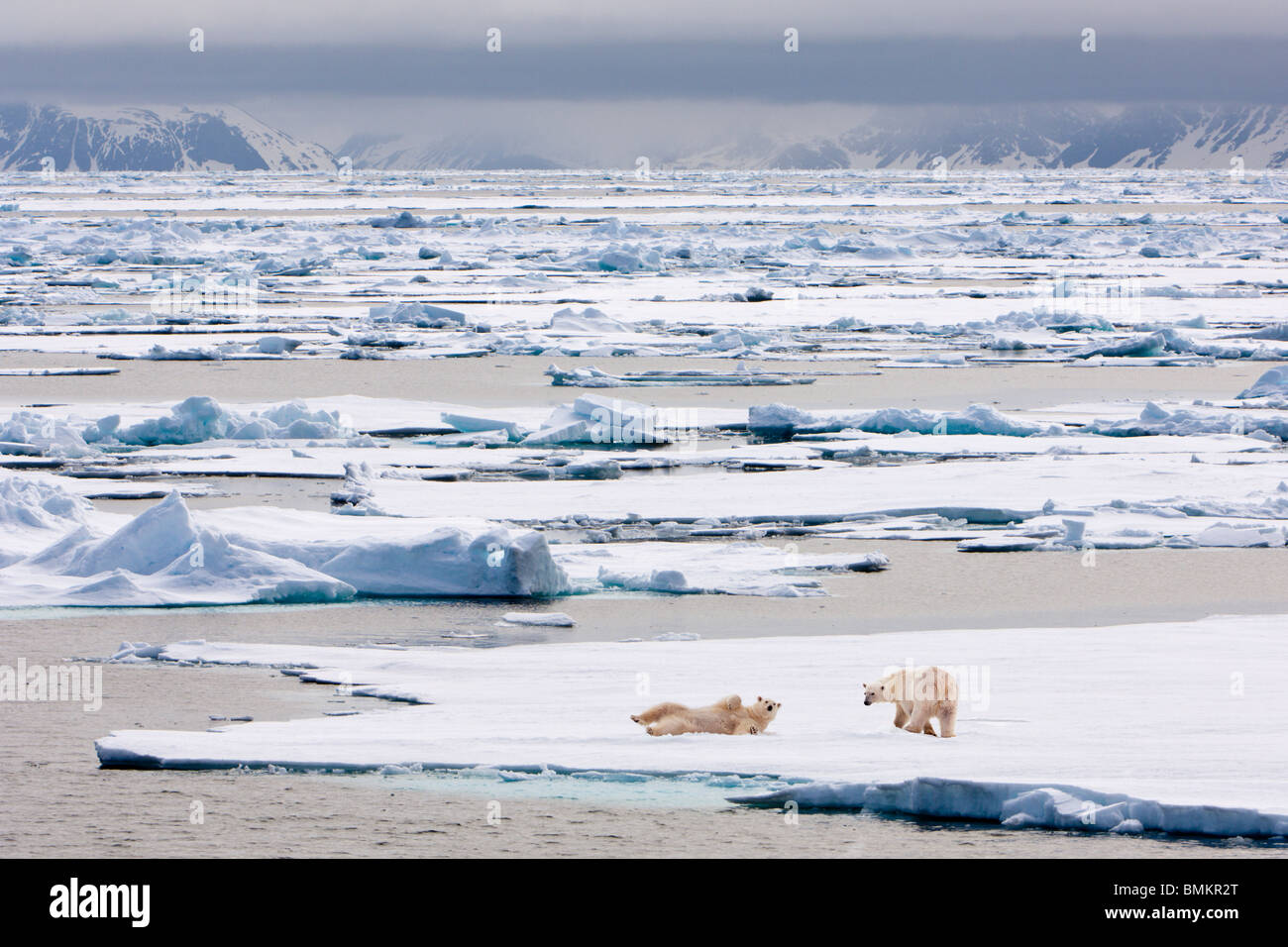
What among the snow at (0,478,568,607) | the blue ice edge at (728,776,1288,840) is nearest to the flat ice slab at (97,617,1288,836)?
the blue ice edge at (728,776,1288,840)

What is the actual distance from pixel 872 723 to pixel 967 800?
2.72ft

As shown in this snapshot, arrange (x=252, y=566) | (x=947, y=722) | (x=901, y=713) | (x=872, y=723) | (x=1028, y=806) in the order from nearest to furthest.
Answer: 1. (x=1028, y=806)
2. (x=947, y=722)
3. (x=901, y=713)
4. (x=872, y=723)
5. (x=252, y=566)

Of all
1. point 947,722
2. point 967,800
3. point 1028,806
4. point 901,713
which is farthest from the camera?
point 901,713

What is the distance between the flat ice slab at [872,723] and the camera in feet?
16.1

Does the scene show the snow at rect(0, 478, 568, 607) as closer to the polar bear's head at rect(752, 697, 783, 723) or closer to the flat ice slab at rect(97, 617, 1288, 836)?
the flat ice slab at rect(97, 617, 1288, 836)

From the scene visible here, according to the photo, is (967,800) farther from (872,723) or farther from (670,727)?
(670,727)

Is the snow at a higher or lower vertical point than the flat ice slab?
higher

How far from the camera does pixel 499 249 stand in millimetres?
41875

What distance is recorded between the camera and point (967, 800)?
4.89m

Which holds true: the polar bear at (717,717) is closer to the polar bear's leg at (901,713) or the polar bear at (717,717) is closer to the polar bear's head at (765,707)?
the polar bear's head at (765,707)

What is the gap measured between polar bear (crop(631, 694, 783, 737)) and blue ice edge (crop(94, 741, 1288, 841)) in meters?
0.38

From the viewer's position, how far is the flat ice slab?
4910 millimetres

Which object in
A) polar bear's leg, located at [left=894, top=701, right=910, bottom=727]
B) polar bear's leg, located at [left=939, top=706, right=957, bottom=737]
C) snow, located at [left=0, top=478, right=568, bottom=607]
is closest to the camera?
polar bear's leg, located at [left=939, top=706, right=957, bottom=737]

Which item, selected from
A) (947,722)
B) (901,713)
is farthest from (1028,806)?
(901,713)
